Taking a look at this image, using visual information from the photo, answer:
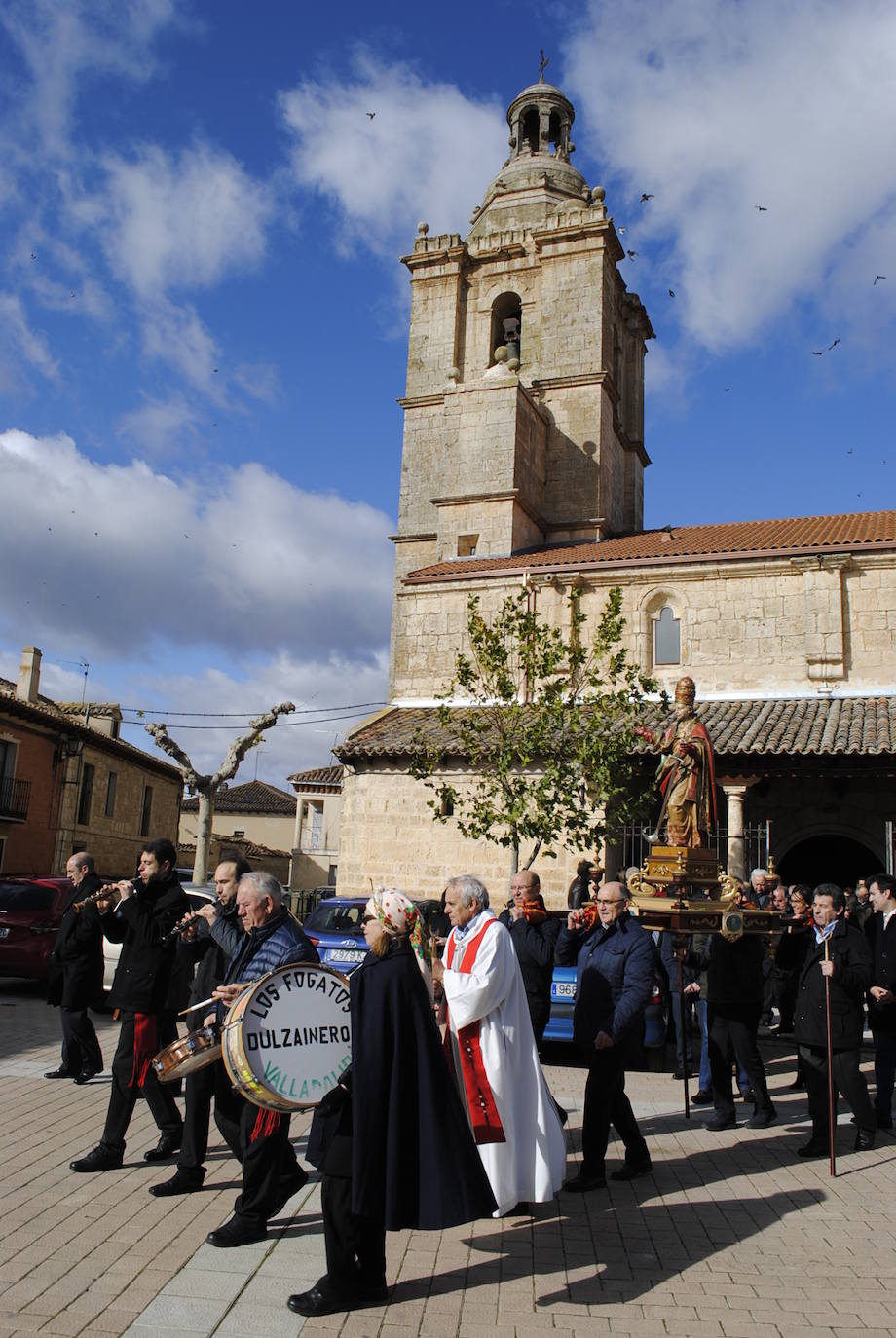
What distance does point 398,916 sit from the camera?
4.21m

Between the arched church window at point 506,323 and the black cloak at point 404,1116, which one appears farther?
the arched church window at point 506,323

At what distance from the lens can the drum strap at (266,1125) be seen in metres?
4.62

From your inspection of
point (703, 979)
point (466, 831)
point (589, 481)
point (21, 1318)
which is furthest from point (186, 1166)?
point (589, 481)

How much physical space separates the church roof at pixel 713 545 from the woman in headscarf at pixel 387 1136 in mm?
18072

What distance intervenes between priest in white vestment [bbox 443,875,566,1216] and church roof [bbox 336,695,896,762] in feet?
39.5

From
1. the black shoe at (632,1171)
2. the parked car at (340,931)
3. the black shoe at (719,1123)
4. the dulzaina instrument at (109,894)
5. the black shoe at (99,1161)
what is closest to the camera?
the black shoe at (99,1161)

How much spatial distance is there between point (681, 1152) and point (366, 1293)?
10.4 ft

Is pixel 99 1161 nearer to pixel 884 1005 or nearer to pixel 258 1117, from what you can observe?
pixel 258 1117

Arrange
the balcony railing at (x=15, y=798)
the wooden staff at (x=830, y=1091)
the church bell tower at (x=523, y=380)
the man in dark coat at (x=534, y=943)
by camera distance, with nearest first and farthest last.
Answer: the wooden staff at (x=830, y=1091) < the man in dark coat at (x=534, y=943) < the balcony railing at (x=15, y=798) < the church bell tower at (x=523, y=380)

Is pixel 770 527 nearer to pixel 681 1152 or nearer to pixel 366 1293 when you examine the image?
pixel 681 1152

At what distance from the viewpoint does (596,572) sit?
2223 centimetres

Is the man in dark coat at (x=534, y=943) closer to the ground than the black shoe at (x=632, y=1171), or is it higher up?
higher up

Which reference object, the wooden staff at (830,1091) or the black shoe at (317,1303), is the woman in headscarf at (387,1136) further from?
the wooden staff at (830,1091)

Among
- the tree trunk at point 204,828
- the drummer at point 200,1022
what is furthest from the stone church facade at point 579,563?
the drummer at point 200,1022
